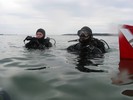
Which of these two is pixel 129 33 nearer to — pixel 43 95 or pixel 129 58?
pixel 129 58

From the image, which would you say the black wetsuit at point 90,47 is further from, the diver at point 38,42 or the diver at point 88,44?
the diver at point 38,42

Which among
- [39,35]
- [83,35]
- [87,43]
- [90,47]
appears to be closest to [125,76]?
[90,47]

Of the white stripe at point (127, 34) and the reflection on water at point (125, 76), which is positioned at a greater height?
the white stripe at point (127, 34)

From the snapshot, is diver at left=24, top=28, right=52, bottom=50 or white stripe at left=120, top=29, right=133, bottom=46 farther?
diver at left=24, top=28, right=52, bottom=50

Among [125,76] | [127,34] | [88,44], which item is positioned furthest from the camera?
[88,44]

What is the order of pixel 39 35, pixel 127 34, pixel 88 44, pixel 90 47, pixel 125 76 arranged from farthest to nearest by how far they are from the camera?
pixel 39 35 < pixel 88 44 < pixel 90 47 < pixel 127 34 < pixel 125 76

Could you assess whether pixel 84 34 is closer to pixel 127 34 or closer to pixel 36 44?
pixel 127 34

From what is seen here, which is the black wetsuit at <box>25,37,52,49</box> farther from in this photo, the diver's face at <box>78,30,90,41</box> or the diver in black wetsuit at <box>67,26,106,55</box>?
the diver's face at <box>78,30,90,41</box>

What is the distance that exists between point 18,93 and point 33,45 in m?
5.96

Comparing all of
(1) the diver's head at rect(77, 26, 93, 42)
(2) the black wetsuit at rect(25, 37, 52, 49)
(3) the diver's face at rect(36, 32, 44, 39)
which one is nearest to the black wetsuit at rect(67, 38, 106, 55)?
(1) the diver's head at rect(77, 26, 93, 42)

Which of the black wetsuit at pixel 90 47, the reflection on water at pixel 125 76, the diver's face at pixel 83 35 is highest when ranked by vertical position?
the diver's face at pixel 83 35

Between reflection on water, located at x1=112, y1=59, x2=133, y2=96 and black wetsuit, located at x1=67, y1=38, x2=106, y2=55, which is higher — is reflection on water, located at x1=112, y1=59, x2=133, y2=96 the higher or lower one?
the lower one

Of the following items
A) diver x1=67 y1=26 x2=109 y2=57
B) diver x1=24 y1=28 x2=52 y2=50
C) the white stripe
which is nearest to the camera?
the white stripe

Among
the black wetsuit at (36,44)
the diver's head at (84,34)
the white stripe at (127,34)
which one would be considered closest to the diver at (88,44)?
the diver's head at (84,34)
